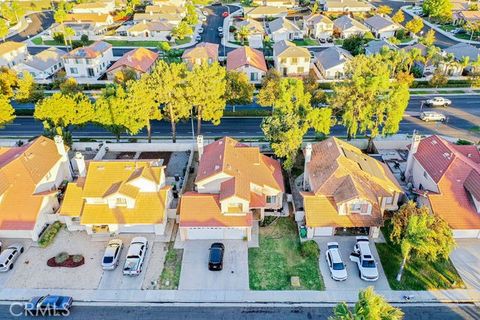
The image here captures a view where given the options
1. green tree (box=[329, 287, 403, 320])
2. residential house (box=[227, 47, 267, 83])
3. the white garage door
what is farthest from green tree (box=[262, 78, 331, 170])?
residential house (box=[227, 47, 267, 83])

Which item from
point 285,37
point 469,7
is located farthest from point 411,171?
point 469,7

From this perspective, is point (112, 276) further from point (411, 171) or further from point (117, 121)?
point (411, 171)

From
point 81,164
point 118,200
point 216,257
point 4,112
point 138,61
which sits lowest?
point 216,257

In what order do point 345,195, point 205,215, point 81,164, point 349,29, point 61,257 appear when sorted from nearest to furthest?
point 61,257 → point 345,195 → point 205,215 → point 81,164 → point 349,29

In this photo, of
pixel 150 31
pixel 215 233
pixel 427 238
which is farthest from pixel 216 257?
pixel 150 31

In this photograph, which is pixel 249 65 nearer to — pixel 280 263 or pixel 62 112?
pixel 62 112

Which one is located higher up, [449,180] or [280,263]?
[449,180]

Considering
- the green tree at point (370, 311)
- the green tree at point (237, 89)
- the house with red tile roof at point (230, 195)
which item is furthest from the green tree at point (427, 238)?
the green tree at point (237, 89)
